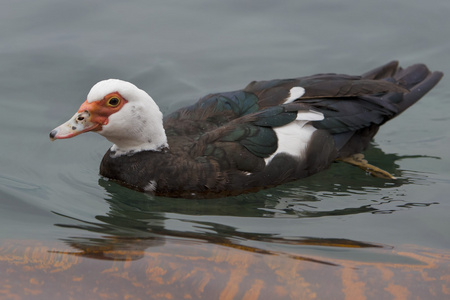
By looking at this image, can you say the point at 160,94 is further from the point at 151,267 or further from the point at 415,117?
the point at 151,267

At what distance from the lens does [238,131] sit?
6.23 metres

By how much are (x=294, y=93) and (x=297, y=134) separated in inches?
18.6

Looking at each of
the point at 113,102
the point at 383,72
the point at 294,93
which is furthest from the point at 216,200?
the point at 383,72

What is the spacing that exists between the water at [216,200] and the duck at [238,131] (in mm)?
168

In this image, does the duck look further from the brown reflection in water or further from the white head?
the brown reflection in water

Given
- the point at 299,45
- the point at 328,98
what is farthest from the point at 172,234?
the point at 299,45

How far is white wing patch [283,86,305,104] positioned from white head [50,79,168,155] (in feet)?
4.17

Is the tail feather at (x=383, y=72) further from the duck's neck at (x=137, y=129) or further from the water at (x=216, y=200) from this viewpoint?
the duck's neck at (x=137, y=129)

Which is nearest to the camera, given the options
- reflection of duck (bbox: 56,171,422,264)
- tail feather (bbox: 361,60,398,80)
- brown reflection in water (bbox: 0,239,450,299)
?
brown reflection in water (bbox: 0,239,450,299)

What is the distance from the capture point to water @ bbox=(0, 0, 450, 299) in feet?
13.1

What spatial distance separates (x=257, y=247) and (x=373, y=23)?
561 cm

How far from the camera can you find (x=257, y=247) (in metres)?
4.60

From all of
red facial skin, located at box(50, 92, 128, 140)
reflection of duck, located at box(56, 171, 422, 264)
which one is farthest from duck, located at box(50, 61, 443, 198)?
reflection of duck, located at box(56, 171, 422, 264)

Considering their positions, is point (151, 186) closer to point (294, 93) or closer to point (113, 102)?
point (113, 102)
